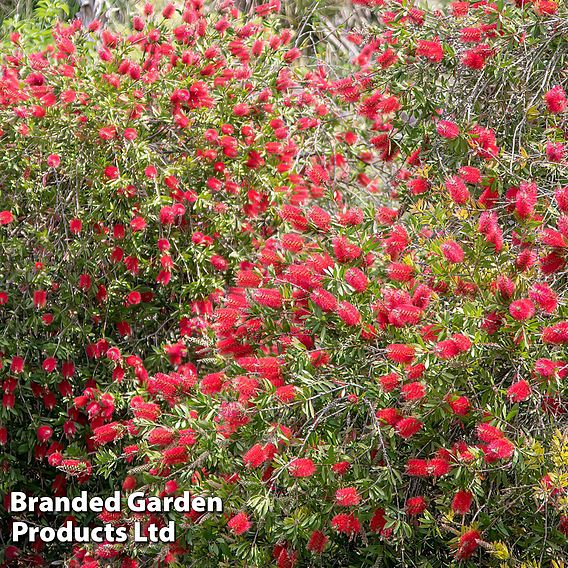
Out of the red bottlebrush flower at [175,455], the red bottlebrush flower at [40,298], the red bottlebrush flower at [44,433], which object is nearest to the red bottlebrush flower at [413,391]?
the red bottlebrush flower at [175,455]

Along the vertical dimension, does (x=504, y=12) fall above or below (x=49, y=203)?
above

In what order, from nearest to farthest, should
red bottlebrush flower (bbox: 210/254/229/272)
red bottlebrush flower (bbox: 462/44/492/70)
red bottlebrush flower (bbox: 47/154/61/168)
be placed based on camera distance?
red bottlebrush flower (bbox: 462/44/492/70), red bottlebrush flower (bbox: 47/154/61/168), red bottlebrush flower (bbox: 210/254/229/272)

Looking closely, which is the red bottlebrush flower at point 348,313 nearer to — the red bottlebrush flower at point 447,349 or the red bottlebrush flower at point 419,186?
the red bottlebrush flower at point 447,349

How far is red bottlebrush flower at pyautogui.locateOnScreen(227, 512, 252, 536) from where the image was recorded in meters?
2.38

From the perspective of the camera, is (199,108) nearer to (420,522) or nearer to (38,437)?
(38,437)

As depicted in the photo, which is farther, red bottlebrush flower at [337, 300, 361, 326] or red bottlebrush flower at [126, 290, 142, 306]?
red bottlebrush flower at [126, 290, 142, 306]

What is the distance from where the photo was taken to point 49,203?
3727 millimetres

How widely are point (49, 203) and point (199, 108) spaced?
0.73m

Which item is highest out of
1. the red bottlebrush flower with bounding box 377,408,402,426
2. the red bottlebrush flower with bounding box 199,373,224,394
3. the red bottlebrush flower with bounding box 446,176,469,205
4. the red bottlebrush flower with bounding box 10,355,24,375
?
the red bottlebrush flower with bounding box 446,176,469,205

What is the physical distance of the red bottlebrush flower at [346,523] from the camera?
7.54 feet

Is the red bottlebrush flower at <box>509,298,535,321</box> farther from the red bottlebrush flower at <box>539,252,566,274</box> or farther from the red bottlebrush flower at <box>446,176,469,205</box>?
the red bottlebrush flower at <box>446,176,469,205</box>

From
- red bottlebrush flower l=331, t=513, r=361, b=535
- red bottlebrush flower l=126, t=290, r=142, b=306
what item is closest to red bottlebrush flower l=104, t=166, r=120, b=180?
red bottlebrush flower l=126, t=290, r=142, b=306

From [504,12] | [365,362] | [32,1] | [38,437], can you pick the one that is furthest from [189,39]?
[32,1]

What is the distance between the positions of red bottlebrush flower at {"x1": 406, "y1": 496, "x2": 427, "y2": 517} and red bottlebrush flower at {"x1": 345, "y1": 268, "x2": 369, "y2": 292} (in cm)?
57
